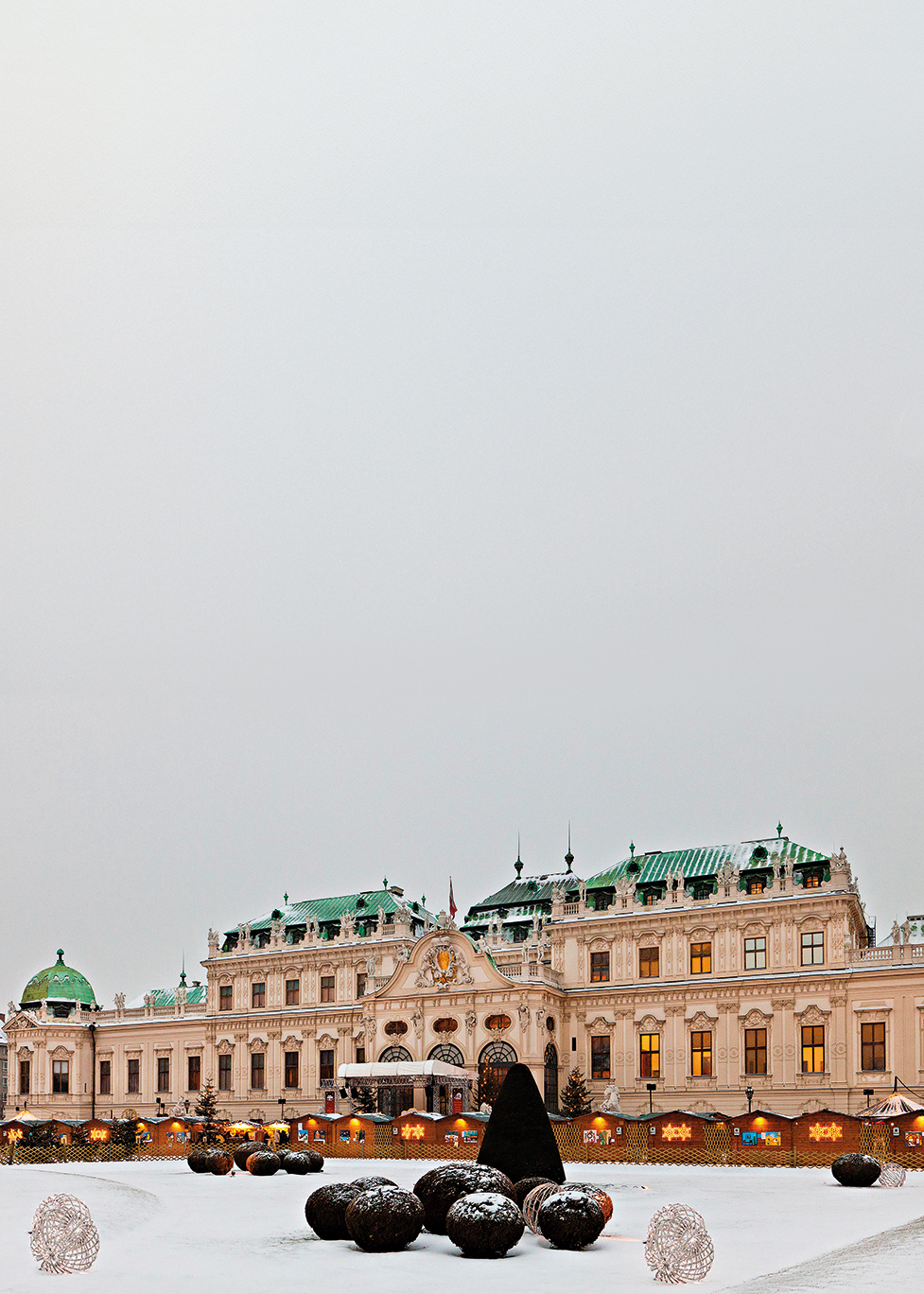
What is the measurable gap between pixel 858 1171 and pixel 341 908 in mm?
49569

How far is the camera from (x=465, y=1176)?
78.5ft

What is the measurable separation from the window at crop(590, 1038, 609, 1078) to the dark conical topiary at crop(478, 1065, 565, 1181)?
42.6 meters

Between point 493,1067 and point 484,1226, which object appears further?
point 493,1067

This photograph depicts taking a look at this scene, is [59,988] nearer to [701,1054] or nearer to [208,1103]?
[208,1103]

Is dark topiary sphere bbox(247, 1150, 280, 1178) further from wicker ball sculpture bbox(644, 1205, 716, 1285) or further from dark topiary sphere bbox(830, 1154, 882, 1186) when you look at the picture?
wicker ball sculpture bbox(644, 1205, 716, 1285)

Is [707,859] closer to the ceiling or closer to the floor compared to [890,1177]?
closer to the ceiling

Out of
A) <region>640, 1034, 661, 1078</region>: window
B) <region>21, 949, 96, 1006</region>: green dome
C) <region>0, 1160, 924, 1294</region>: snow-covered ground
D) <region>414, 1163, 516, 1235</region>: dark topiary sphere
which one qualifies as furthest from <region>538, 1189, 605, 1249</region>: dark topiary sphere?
<region>21, 949, 96, 1006</region>: green dome

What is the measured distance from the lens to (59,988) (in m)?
89.1

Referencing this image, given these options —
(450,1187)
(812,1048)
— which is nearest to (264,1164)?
(450,1187)

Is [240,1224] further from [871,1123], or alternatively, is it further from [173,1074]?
[173,1074]

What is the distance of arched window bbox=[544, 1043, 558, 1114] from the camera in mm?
66812

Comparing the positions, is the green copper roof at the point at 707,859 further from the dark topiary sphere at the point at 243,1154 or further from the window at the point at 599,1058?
the dark topiary sphere at the point at 243,1154

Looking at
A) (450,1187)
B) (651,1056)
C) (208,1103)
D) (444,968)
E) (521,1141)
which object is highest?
(521,1141)

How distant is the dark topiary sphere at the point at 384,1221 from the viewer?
2189 centimetres
